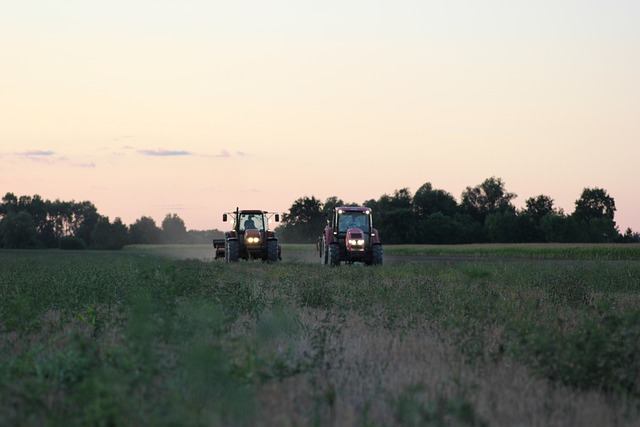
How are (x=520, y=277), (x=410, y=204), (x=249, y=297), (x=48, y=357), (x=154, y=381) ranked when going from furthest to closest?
(x=410, y=204) → (x=520, y=277) → (x=249, y=297) → (x=48, y=357) → (x=154, y=381)

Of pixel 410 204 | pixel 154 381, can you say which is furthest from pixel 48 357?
pixel 410 204

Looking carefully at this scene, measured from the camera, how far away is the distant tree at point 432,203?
126 metres

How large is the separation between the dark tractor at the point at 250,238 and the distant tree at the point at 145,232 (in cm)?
12403

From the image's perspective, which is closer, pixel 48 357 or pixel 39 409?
pixel 39 409

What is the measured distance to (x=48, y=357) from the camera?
7680 mm

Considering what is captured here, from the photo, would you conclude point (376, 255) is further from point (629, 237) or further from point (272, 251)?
point (629, 237)

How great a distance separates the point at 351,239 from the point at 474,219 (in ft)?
333

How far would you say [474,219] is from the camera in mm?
129125

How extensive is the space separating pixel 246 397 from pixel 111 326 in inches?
193

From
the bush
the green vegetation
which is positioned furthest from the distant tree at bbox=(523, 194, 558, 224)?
the bush

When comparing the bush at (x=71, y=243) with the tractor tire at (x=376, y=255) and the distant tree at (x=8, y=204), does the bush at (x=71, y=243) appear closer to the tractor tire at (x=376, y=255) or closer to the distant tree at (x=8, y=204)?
the distant tree at (x=8, y=204)

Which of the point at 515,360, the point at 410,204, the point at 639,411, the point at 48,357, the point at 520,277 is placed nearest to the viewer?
the point at 639,411

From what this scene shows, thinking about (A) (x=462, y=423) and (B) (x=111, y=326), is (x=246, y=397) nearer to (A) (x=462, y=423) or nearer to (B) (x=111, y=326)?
(A) (x=462, y=423)

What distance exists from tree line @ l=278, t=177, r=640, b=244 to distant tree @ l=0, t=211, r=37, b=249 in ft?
135
